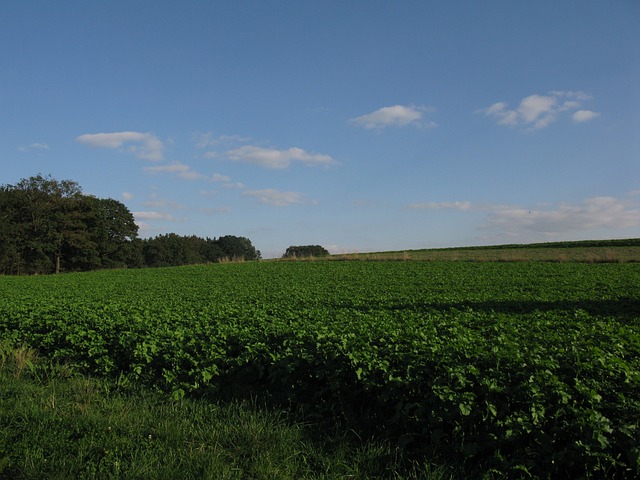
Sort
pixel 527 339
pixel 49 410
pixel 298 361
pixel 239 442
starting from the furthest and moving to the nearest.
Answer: pixel 527 339 → pixel 298 361 → pixel 49 410 → pixel 239 442

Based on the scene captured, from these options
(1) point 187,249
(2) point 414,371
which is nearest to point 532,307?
(2) point 414,371

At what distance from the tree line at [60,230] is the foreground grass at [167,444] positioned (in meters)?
53.7

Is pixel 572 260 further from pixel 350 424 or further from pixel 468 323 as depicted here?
pixel 350 424

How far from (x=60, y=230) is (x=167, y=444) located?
230 feet

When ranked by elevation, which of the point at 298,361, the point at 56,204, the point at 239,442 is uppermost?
the point at 56,204

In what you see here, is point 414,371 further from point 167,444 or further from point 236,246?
point 236,246

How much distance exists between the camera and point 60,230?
2544 inches

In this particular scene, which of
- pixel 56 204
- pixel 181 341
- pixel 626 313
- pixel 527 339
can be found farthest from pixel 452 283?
pixel 56 204

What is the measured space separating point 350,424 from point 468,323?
228 inches

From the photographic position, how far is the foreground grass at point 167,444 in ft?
14.7

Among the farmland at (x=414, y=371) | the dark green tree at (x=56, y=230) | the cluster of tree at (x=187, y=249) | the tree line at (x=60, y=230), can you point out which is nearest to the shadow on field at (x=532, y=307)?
the farmland at (x=414, y=371)

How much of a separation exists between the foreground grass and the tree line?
5368 centimetres

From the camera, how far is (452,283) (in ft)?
77.5

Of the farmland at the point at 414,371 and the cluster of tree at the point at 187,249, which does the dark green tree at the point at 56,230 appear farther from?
the farmland at the point at 414,371
